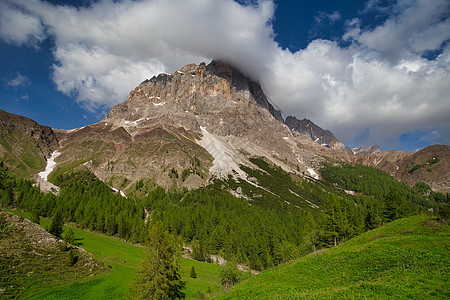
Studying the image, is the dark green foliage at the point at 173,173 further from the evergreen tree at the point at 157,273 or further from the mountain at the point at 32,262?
the evergreen tree at the point at 157,273

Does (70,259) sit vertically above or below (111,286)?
above

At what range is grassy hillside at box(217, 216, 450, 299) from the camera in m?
15.5

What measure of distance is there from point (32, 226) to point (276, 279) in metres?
39.5

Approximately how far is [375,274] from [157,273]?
976 inches

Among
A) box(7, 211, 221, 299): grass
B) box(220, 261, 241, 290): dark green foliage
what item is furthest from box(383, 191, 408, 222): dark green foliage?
box(7, 211, 221, 299): grass

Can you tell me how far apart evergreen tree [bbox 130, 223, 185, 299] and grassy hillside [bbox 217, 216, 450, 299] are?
33.7 ft

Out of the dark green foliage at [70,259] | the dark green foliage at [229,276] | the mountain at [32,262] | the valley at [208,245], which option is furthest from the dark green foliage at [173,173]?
the dark green foliage at [70,259]

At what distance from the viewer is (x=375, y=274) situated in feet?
68.1

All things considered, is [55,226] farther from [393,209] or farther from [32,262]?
[393,209]

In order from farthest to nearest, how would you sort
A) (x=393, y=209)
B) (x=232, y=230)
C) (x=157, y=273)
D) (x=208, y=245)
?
(x=232, y=230) < (x=208, y=245) < (x=393, y=209) < (x=157, y=273)

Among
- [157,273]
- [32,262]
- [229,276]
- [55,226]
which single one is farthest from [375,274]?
[55,226]

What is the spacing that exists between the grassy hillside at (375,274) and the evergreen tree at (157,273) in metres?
10.3

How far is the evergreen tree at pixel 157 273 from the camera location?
94.3 ft

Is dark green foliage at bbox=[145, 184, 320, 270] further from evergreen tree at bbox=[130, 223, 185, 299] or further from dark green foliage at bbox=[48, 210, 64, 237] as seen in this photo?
evergreen tree at bbox=[130, 223, 185, 299]
